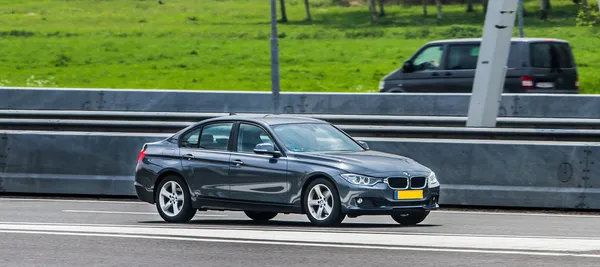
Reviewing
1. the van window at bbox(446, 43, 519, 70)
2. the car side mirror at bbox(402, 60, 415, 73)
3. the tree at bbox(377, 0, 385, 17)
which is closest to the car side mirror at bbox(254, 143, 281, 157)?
the van window at bbox(446, 43, 519, 70)

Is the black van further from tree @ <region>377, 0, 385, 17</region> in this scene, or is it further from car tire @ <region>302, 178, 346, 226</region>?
tree @ <region>377, 0, 385, 17</region>

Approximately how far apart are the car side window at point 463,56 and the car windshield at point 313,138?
1115cm

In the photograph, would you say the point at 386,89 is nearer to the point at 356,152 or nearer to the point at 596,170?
the point at 596,170

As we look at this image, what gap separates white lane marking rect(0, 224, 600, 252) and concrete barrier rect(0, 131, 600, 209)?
433 cm

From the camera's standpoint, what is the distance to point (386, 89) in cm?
2578

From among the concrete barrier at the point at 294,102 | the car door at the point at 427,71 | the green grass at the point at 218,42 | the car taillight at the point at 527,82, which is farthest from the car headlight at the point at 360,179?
the green grass at the point at 218,42

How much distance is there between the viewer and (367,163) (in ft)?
41.3

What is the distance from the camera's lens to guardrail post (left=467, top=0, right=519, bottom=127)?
57.2ft

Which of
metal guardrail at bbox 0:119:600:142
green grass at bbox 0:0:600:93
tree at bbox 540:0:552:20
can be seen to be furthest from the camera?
tree at bbox 540:0:552:20

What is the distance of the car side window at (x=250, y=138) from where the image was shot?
1347cm

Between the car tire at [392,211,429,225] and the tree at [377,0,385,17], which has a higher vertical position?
the car tire at [392,211,429,225]

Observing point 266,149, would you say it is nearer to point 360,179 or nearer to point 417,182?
point 360,179

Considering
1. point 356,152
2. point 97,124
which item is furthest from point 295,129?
point 97,124

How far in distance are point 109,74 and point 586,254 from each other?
50082 mm
